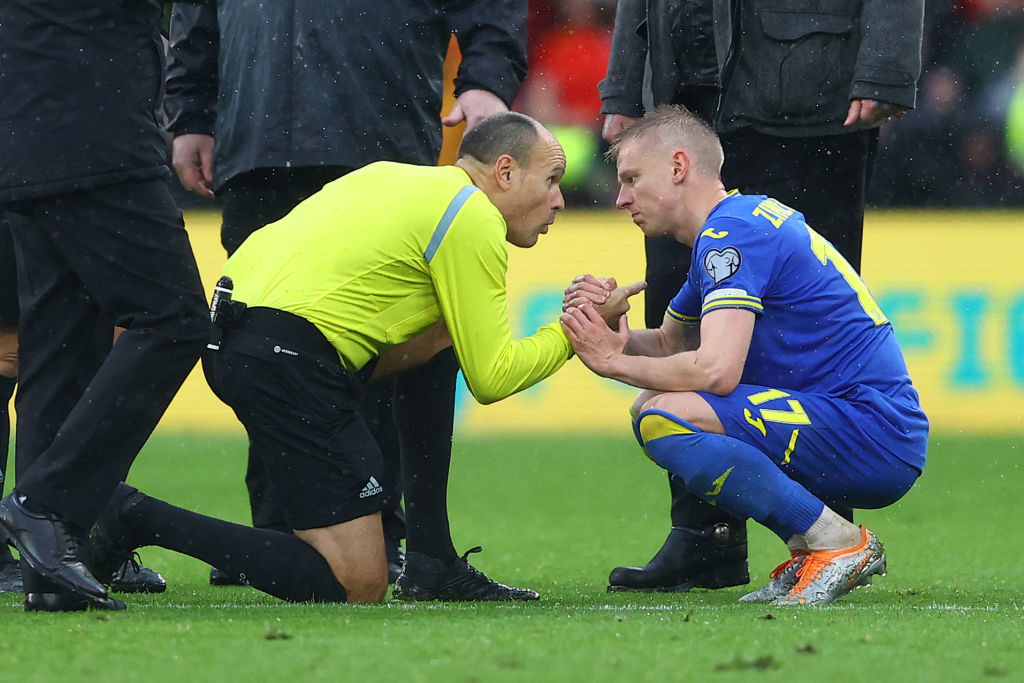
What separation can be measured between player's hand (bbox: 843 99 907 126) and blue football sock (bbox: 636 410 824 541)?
1.08 metres

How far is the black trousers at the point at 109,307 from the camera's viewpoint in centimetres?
347

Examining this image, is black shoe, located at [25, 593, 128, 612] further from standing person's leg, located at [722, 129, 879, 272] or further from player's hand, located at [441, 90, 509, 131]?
standing person's leg, located at [722, 129, 879, 272]

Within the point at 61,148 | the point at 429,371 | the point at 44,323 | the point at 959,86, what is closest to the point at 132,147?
the point at 61,148

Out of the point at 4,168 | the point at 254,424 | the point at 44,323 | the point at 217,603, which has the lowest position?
the point at 217,603

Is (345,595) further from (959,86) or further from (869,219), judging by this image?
(959,86)

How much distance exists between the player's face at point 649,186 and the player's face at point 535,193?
0.71 ft

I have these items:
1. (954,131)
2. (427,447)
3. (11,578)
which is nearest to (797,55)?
(427,447)

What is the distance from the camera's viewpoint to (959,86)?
33.9 feet

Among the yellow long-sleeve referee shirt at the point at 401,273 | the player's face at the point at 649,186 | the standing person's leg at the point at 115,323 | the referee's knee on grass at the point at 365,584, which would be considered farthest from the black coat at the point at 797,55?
the standing person's leg at the point at 115,323

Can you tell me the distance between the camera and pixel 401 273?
391cm

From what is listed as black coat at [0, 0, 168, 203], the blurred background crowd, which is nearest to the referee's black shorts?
black coat at [0, 0, 168, 203]

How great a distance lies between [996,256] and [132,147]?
22.9 feet

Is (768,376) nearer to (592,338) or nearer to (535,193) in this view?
(592,338)

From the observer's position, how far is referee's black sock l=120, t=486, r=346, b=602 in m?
3.77
